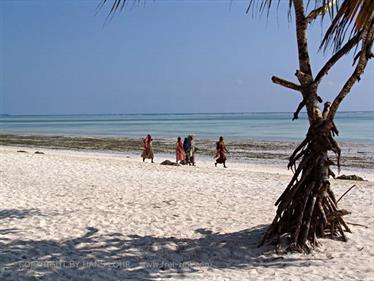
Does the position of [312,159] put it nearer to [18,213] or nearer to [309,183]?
[309,183]

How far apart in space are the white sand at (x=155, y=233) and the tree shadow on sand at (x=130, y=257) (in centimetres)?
1

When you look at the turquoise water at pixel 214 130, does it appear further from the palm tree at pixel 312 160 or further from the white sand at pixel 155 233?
the palm tree at pixel 312 160

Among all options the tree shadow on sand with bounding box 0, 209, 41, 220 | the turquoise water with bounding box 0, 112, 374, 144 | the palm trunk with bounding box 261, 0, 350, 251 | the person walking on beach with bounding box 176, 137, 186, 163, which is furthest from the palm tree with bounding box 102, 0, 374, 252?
the turquoise water with bounding box 0, 112, 374, 144

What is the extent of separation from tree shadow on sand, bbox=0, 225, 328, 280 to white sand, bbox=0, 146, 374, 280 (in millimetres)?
12

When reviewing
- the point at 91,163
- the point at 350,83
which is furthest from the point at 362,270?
the point at 91,163

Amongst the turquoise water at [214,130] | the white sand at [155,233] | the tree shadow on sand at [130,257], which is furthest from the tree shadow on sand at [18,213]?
the turquoise water at [214,130]

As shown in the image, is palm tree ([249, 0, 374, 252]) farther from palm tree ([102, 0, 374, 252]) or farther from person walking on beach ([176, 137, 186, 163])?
person walking on beach ([176, 137, 186, 163])

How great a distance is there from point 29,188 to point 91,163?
504cm

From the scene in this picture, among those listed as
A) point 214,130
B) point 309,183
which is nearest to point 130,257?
point 309,183

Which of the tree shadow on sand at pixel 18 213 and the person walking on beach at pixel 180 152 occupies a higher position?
the person walking on beach at pixel 180 152

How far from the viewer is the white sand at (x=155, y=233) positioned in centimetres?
520

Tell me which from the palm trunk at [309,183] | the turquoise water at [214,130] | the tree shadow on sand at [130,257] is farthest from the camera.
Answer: the turquoise water at [214,130]

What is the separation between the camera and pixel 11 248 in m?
5.84

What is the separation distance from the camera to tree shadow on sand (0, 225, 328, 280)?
5.12m
